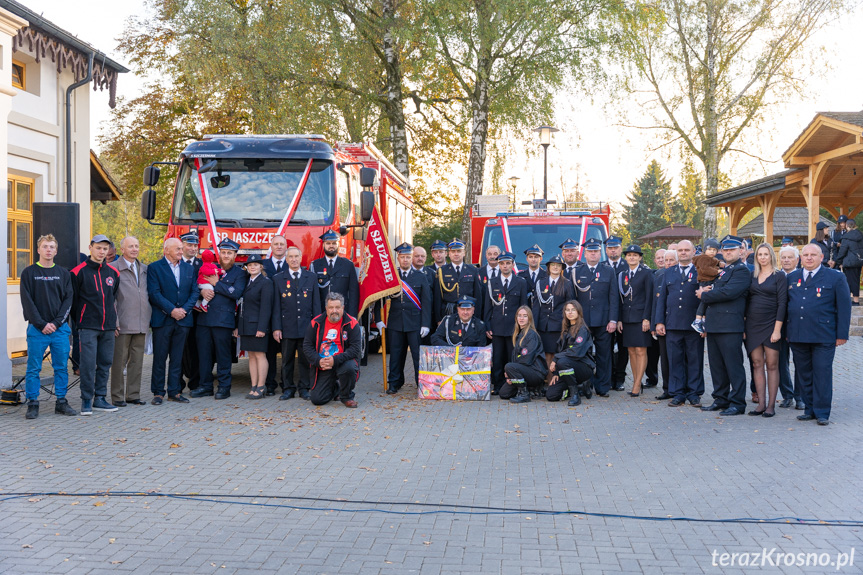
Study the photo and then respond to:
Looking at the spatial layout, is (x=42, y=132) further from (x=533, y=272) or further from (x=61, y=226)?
(x=533, y=272)

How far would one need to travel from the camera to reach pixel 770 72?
2661cm

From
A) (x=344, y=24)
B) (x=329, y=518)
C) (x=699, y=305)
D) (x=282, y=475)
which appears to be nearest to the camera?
(x=329, y=518)

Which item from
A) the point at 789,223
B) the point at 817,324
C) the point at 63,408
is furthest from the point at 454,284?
the point at 789,223

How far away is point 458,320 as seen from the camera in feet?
34.1

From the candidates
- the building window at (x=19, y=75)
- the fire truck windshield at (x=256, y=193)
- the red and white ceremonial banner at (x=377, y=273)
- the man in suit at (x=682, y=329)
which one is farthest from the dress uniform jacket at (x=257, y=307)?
the building window at (x=19, y=75)

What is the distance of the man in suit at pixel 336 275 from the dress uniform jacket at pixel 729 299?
14.6 ft

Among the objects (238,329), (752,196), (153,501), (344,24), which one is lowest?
(153,501)

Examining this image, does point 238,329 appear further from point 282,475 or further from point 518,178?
point 518,178

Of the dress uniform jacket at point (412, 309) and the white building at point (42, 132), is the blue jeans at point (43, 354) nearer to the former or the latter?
the dress uniform jacket at point (412, 309)

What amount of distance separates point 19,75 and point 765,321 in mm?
13584

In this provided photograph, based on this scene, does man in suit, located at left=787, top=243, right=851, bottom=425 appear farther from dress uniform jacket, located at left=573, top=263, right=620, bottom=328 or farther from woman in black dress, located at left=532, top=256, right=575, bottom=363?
woman in black dress, located at left=532, top=256, right=575, bottom=363

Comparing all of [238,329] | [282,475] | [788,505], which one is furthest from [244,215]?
[788,505]

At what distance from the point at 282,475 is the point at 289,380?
395cm

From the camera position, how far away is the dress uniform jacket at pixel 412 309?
10586 mm
